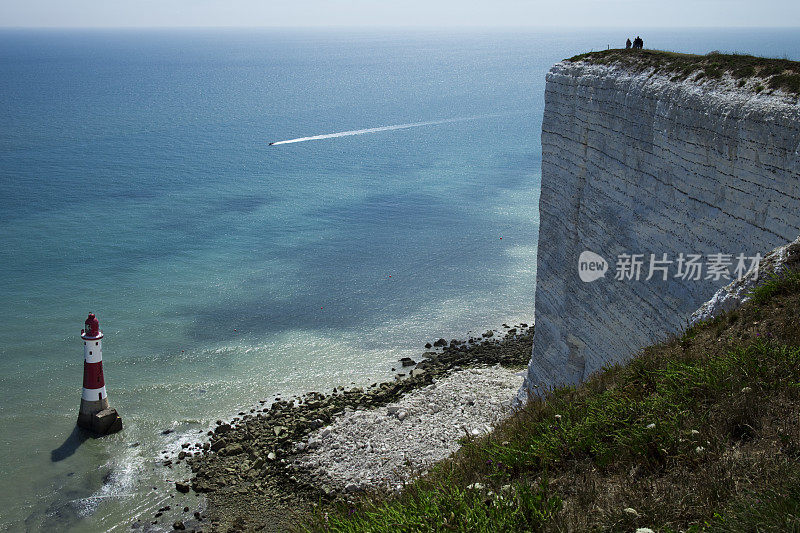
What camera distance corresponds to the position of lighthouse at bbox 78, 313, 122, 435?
20.0 metres

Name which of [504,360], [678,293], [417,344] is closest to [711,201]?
[678,293]

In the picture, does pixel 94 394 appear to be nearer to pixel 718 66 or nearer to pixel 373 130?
pixel 718 66

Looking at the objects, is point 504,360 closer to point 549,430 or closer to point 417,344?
point 417,344

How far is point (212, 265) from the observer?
34844 mm

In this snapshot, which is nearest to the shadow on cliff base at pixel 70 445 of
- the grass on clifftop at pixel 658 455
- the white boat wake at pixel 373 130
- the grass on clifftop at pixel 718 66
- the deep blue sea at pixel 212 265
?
the deep blue sea at pixel 212 265

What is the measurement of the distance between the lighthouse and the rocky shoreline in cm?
322

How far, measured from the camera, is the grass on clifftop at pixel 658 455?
5.41 meters

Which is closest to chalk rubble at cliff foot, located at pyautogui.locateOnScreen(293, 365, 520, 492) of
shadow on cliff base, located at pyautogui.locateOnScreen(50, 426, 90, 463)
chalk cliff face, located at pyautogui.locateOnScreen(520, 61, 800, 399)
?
chalk cliff face, located at pyautogui.locateOnScreen(520, 61, 800, 399)

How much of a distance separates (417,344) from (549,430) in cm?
1874

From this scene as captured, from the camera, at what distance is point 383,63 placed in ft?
541

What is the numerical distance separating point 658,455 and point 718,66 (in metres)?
8.55

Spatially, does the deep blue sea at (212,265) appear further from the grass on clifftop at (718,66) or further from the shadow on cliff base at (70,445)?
the grass on clifftop at (718,66)

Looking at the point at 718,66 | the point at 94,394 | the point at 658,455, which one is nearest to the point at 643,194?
the point at 718,66

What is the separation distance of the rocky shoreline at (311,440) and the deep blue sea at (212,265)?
1083 millimetres
